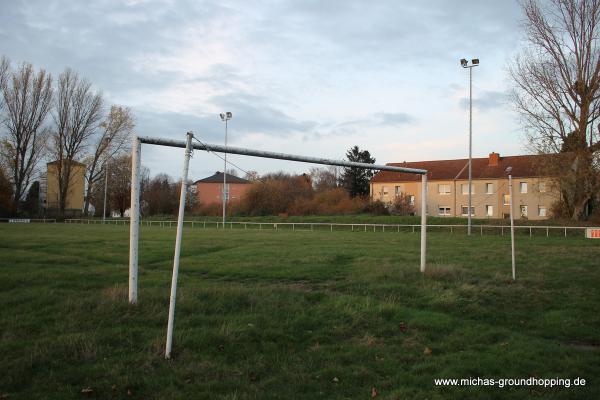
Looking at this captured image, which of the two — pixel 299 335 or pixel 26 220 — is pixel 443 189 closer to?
pixel 26 220

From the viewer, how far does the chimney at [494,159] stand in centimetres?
5906

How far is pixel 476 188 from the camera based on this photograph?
58.4m

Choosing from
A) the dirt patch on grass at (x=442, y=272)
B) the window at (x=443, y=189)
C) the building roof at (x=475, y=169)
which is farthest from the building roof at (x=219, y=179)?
the dirt patch on grass at (x=442, y=272)

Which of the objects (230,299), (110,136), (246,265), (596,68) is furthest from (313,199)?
(230,299)

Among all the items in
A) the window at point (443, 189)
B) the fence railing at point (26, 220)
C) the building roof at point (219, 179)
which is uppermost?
the building roof at point (219, 179)

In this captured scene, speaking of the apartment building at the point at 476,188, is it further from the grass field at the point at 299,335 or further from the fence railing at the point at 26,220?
the grass field at the point at 299,335

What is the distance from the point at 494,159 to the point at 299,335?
5796 centimetres

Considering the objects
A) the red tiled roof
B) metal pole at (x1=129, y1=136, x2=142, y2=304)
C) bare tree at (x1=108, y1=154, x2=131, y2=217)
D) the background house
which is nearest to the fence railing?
the background house

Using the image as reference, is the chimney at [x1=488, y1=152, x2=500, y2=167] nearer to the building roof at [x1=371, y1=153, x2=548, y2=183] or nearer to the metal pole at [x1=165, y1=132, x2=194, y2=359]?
the building roof at [x1=371, y1=153, x2=548, y2=183]

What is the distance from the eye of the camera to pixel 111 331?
6.25 m

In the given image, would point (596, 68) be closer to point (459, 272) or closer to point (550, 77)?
point (550, 77)

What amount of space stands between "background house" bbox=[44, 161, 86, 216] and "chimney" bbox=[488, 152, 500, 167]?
51549mm

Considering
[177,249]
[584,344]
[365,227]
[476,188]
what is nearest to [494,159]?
[476,188]

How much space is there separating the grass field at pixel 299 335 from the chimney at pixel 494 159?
166 ft
